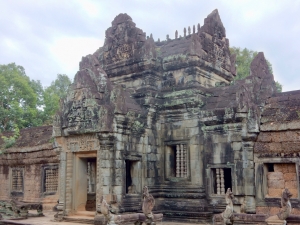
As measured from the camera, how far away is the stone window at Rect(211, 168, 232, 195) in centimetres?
1252

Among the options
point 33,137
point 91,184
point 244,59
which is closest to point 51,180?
point 33,137

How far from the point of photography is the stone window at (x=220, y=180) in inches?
493

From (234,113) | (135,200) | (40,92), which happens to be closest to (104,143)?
(135,200)

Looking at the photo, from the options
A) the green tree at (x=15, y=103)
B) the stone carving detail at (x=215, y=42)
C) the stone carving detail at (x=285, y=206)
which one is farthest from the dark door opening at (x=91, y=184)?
the green tree at (x=15, y=103)

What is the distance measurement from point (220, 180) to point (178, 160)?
5.41 feet

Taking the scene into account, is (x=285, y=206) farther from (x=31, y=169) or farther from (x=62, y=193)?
(x=31, y=169)

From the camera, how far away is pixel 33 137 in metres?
19.9

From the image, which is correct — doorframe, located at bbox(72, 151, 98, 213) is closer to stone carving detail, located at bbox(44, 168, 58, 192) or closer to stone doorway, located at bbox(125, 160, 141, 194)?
stone doorway, located at bbox(125, 160, 141, 194)

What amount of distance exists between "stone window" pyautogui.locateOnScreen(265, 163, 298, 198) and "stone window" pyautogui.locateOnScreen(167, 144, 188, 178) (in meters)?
2.96

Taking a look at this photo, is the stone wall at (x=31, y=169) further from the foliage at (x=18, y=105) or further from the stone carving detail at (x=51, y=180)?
the foliage at (x=18, y=105)

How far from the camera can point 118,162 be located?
39.8 ft

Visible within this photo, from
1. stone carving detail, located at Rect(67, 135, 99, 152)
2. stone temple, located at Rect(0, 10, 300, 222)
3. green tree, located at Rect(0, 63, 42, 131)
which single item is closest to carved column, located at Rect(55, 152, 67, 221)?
stone temple, located at Rect(0, 10, 300, 222)

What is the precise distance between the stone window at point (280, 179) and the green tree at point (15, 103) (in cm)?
1927

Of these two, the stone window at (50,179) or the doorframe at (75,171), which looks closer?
the doorframe at (75,171)
